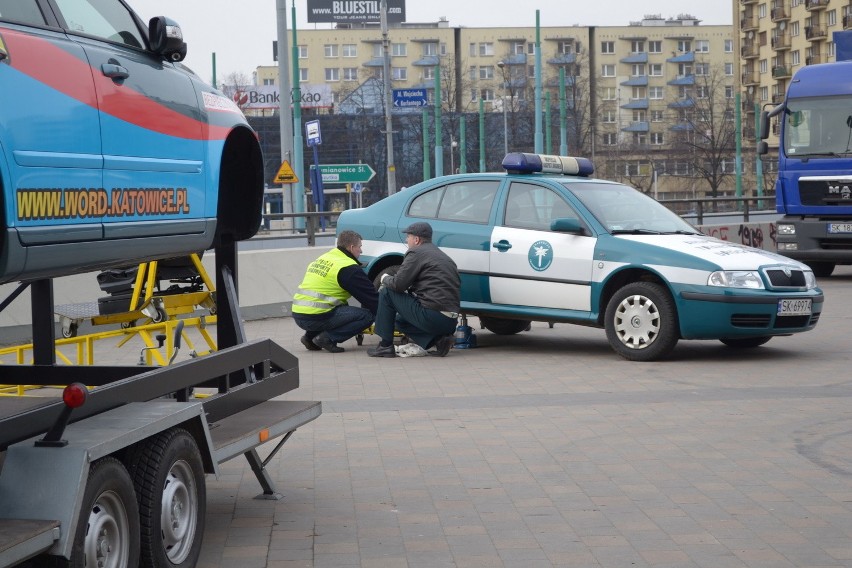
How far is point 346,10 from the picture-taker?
4377 inches

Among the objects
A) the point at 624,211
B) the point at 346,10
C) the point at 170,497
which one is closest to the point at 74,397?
the point at 170,497

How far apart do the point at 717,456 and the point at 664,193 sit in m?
104

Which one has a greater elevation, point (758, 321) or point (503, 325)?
point (758, 321)

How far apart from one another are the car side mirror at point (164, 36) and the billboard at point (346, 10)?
10658 centimetres

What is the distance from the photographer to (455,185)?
13.1 meters

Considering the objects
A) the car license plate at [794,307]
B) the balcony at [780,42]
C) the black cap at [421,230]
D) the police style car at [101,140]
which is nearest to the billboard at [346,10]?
the balcony at [780,42]

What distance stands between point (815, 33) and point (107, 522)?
327ft

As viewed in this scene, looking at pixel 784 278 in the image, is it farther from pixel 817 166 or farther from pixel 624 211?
pixel 817 166

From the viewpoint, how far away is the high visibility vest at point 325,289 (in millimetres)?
12719

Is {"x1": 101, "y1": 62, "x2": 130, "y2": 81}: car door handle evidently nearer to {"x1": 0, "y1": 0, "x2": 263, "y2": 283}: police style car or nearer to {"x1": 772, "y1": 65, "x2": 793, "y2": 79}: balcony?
{"x1": 0, "y1": 0, "x2": 263, "y2": 283}: police style car

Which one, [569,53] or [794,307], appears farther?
[569,53]

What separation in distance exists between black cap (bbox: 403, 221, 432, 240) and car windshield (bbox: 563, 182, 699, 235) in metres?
1.40

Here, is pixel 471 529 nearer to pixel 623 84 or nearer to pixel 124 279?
pixel 124 279

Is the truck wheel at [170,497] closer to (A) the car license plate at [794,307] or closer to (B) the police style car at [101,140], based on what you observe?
(B) the police style car at [101,140]
